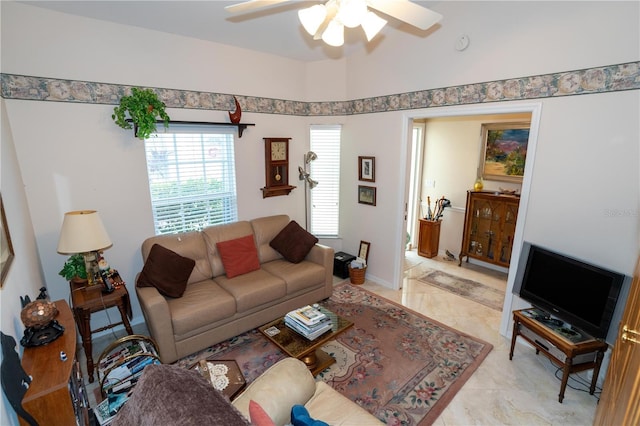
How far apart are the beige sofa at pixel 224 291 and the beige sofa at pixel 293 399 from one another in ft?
4.08

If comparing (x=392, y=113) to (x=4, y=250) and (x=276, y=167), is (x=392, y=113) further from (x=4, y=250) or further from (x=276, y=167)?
(x=4, y=250)

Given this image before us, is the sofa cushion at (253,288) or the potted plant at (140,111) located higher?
the potted plant at (140,111)

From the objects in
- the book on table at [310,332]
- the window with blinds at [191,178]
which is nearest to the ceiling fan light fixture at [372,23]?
the book on table at [310,332]

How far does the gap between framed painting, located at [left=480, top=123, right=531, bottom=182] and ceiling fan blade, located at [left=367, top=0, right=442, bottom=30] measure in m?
3.24

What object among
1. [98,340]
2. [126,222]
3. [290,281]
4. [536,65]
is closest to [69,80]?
[126,222]

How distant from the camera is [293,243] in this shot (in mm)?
3646

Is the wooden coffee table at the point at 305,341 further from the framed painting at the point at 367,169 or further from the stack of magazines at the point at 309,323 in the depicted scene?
the framed painting at the point at 367,169

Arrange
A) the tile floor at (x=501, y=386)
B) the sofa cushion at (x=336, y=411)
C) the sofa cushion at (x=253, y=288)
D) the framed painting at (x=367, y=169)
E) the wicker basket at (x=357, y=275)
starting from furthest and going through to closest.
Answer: the wicker basket at (x=357, y=275) < the framed painting at (x=367, y=169) < the sofa cushion at (x=253, y=288) < the tile floor at (x=501, y=386) < the sofa cushion at (x=336, y=411)

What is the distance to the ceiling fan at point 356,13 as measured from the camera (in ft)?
4.89

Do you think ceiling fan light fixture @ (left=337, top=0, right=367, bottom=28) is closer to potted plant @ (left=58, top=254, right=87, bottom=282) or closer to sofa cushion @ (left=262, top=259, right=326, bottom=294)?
sofa cushion @ (left=262, top=259, right=326, bottom=294)

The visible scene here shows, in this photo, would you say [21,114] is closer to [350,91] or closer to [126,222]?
[126,222]

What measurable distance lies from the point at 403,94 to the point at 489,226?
2.35 m

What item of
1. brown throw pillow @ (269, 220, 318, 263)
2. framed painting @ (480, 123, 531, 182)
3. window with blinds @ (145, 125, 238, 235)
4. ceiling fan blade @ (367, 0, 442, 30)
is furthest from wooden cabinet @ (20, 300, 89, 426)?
framed painting @ (480, 123, 531, 182)

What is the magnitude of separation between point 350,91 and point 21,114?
11.0 feet
